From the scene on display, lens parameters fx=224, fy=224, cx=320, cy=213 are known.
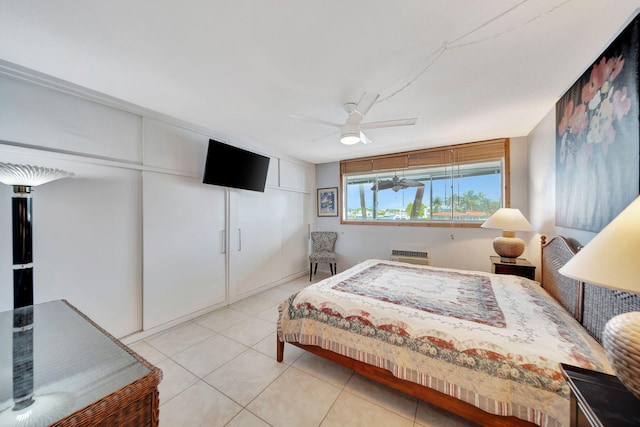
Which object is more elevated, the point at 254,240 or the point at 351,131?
the point at 351,131

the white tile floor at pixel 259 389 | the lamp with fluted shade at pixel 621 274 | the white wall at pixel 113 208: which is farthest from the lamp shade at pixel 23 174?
the lamp with fluted shade at pixel 621 274

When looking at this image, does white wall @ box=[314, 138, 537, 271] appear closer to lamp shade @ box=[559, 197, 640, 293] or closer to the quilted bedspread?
the quilted bedspread

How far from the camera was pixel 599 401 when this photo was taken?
2.64 feet

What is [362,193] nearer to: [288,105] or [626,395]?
[288,105]

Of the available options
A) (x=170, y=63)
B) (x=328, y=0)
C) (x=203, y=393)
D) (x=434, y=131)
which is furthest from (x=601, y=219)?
(x=170, y=63)

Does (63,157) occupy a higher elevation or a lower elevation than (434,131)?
lower

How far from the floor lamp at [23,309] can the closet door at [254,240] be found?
2.05 m

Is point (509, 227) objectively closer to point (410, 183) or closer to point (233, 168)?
point (410, 183)

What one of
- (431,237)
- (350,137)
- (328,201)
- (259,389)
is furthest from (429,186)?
(259,389)

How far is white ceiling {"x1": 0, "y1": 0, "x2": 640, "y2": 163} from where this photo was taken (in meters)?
1.28

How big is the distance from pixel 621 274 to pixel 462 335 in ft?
3.07

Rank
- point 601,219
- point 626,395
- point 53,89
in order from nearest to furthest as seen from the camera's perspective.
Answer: point 626,395 < point 601,219 < point 53,89

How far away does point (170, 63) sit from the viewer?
5.68 ft

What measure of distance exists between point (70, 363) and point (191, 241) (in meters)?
2.31
